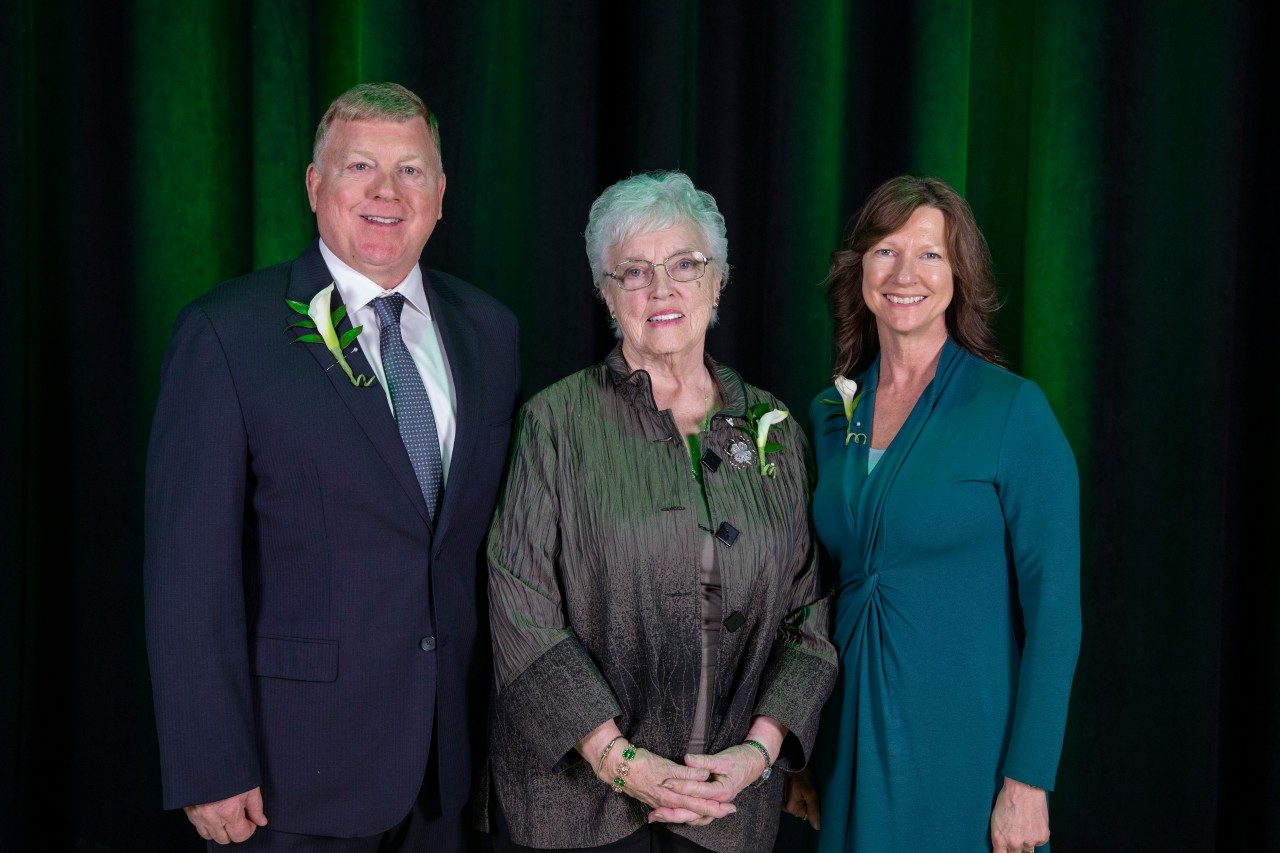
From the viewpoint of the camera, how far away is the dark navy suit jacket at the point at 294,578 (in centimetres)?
159

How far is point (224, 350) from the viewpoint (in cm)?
161

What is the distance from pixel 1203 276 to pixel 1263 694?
3.37 ft

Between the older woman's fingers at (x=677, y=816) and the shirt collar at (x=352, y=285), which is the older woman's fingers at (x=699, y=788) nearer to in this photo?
the older woman's fingers at (x=677, y=816)

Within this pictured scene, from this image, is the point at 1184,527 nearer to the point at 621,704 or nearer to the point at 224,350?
the point at 621,704

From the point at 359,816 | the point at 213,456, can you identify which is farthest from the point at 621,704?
the point at 213,456

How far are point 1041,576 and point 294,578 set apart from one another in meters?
1.16

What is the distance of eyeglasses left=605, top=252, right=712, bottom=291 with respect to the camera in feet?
5.98

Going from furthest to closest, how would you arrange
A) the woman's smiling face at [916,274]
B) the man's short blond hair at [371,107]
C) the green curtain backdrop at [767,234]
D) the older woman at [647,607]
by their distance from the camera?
1. the green curtain backdrop at [767,234]
2. the woman's smiling face at [916,274]
3. the man's short blond hair at [371,107]
4. the older woman at [647,607]

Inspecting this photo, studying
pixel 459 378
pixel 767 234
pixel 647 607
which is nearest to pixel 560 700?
pixel 647 607

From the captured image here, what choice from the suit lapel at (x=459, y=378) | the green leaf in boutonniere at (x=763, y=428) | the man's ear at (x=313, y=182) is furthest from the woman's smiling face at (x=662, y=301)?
the man's ear at (x=313, y=182)

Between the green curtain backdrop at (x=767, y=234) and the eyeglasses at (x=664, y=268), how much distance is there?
0.75m

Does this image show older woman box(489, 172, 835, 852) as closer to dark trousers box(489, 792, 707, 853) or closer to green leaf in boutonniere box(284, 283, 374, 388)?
dark trousers box(489, 792, 707, 853)

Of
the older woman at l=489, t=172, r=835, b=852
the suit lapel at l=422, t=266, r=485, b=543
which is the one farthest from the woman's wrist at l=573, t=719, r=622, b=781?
the suit lapel at l=422, t=266, r=485, b=543

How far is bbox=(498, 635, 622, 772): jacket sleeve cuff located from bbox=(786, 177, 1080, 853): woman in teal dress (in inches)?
17.3
